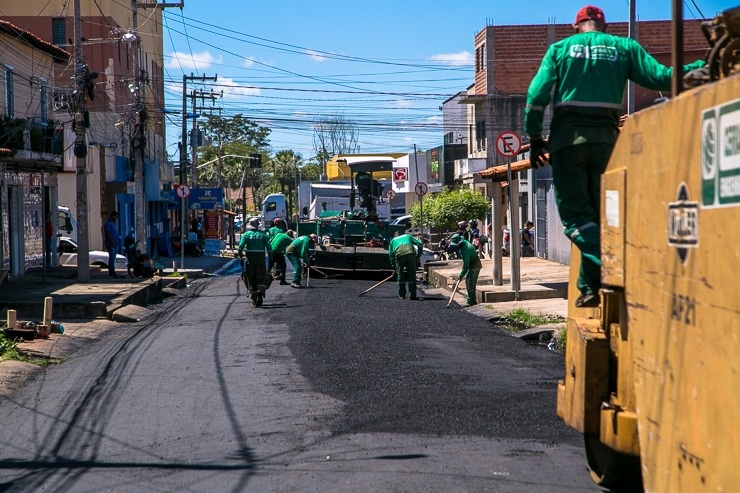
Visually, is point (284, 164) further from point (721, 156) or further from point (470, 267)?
point (721, 156)

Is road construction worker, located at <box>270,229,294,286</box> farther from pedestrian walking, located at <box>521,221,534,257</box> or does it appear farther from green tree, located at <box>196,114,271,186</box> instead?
green tree, located at <box>196,114,271,186</box>

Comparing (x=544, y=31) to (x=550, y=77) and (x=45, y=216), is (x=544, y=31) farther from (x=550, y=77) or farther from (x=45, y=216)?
(x=550, y=77)

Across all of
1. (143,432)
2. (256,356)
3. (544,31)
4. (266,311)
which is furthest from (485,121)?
(143,432)

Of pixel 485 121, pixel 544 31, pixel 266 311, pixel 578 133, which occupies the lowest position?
pixel 266 311

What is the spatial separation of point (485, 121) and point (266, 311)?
33.3 m

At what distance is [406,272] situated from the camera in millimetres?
22234

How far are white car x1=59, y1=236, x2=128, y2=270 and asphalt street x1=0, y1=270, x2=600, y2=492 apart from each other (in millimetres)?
17783

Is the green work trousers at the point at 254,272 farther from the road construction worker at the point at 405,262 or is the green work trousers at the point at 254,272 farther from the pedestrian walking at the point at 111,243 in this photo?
the pedestrian walking at the point at 111,243

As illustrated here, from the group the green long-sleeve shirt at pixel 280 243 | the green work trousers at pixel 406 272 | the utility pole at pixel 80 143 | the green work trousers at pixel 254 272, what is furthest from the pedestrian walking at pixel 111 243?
the green work trousers at pixel 406 272

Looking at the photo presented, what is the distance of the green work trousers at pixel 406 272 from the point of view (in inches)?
868

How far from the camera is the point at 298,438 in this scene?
7672mm

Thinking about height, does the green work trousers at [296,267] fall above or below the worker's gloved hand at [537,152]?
below

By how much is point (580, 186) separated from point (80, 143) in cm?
2113

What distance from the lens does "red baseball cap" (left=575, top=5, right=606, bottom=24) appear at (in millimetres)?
6047
